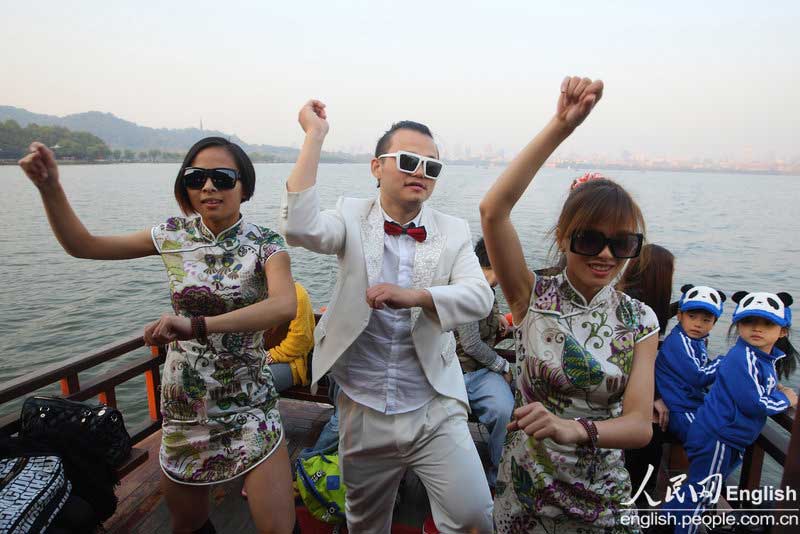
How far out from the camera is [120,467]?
238 cm

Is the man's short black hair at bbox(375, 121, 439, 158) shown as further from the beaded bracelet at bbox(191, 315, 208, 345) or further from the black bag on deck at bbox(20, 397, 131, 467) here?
the black bag on deck at bbox(20, 397, 131, 467)

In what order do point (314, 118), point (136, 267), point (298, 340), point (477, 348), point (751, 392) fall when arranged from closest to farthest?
point (314, 118), point (751, 392), point (477, 348), point (298, 340), point (136, 267)

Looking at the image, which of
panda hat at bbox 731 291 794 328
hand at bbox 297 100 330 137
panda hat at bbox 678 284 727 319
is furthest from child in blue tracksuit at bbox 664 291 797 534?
hand at bbox 297 100 330 137

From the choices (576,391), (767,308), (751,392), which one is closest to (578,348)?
(576,391)

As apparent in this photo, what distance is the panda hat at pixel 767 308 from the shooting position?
246cm

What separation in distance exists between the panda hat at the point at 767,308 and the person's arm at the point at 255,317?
2.35m

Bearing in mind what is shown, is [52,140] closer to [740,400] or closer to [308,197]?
[308,197]

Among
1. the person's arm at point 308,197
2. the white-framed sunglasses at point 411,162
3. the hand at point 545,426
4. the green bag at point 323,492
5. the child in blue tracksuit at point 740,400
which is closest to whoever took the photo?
the hand at point 545,426

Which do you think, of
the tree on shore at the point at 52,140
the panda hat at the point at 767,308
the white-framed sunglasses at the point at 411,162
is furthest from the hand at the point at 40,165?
the tree on shore at the point at 52,140

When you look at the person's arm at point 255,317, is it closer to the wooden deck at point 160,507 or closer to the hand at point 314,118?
the hand at point 314,118

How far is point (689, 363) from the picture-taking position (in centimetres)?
287

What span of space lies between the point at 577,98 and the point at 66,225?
1.90 metres

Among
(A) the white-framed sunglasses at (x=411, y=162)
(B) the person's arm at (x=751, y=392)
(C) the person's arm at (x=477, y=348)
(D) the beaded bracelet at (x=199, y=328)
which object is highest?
(A) the white-framed sunglasses at (x=411, y=162)

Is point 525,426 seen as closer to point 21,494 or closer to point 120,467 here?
point 21,494
